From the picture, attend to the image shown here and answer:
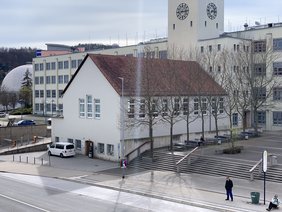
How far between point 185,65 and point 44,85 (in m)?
54.8

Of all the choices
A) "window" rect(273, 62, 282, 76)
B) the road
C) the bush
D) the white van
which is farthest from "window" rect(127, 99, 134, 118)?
"window" rect(273, 62, 282, 76)

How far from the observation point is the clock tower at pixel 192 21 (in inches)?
2660

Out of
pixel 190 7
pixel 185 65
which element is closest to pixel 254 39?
pixel 190 7

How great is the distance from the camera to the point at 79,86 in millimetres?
47656

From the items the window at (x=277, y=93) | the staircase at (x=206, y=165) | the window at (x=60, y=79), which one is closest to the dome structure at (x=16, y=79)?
the window at (x=60, y=79)

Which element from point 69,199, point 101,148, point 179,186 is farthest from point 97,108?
point 69,199

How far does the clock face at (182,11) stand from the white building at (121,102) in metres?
19.1

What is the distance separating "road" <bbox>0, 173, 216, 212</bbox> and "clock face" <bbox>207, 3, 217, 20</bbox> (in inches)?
1747

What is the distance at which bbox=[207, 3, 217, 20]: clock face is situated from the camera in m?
69.5

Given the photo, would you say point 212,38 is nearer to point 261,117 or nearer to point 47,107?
point 261,117

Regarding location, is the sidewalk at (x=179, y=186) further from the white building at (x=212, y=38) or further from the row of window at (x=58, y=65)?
the row of window at (x=58, y=65)

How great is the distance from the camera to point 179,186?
30.9 metres

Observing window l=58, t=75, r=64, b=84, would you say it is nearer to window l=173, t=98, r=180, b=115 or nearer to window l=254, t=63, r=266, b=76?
window l=254, t=63, r=266, b=76

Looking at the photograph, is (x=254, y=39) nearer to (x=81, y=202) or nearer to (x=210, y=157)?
(x=210, y=157)
